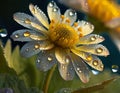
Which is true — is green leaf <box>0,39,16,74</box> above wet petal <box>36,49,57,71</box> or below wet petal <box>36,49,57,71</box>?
below

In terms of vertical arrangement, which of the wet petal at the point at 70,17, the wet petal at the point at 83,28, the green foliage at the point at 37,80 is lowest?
the green foliage at the point at 37,80

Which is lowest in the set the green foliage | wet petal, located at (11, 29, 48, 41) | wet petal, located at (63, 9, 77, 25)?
the green foliage

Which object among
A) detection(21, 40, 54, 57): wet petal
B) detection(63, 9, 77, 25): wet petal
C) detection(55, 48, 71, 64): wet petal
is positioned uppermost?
detection(63, 9, 77, 25): wet petal
